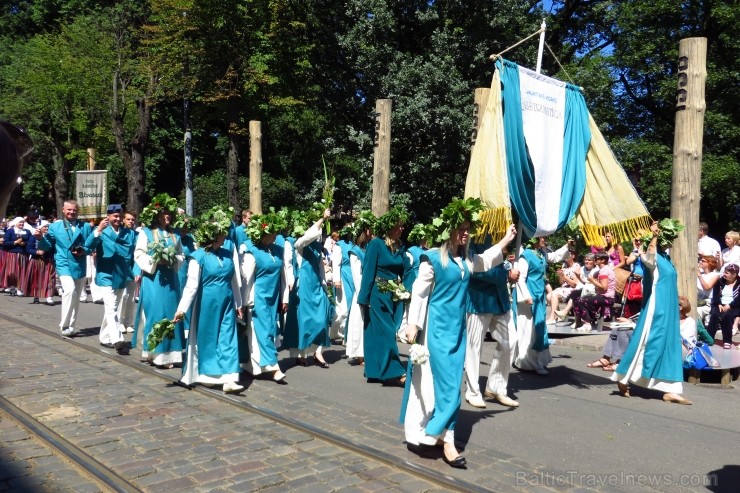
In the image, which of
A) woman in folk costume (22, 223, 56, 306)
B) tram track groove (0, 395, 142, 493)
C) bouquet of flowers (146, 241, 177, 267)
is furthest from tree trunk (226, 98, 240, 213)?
tram track groove (0, 395, 142, 493)

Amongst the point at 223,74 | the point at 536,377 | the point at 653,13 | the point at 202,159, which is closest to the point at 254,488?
the point at 536,377

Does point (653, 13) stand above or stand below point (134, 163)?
above

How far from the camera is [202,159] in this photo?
41.4 meters

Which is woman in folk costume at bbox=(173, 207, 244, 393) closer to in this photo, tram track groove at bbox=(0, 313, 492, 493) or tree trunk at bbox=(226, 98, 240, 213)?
tram track groove at bbox=(0, 313, 492, 493)

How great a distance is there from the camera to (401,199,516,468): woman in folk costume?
5.96 metres

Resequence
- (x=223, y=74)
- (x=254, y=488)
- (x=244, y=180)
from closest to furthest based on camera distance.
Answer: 1. (x=254, y=488)
2. (x=223, y=74)
3. (x=244, y=180)

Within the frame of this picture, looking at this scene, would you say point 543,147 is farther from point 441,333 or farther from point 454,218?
point 441,333

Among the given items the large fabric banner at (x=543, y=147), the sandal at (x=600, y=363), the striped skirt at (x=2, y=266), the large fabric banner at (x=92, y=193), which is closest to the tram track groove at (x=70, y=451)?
the large fabric banner at (x=543, y=147)

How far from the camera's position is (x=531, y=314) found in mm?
9891

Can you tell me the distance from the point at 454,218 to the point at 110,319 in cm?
647

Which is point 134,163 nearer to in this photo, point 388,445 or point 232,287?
point 232,287

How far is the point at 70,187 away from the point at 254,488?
3977 cm

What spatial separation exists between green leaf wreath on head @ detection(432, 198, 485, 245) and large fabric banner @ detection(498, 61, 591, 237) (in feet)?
5.77

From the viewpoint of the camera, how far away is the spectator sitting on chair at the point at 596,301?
46.3 ft
